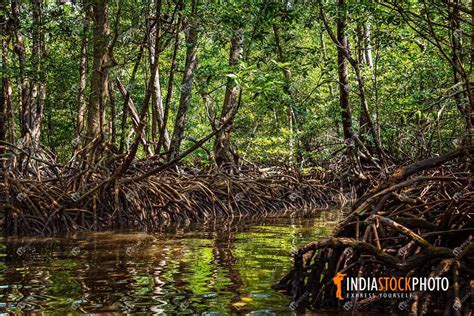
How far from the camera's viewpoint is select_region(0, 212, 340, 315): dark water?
12.1 feet

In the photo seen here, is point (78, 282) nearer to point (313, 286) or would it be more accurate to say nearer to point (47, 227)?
point (313, 286)

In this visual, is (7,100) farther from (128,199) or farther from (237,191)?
(237,191)

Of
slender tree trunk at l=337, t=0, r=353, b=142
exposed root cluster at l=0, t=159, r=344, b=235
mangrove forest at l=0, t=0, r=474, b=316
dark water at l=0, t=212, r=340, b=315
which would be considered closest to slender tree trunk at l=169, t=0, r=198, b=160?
mangrove forest at l=0, t=0, r=474, b=316

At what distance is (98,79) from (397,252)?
6.69 meters

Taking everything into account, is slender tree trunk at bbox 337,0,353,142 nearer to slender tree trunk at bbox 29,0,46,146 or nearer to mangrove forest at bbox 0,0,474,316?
mangrove forest at bbox 0,0,474,316

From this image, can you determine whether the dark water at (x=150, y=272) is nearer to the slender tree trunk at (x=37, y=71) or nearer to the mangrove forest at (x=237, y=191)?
the mangrove forest at (x=237, y=191)

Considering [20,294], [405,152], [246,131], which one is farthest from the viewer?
[246,131]

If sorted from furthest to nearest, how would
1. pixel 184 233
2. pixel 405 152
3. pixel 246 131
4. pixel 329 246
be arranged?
pixel 246 131 < pixel 405 152 < pixel 184 233 < pixel 329 246

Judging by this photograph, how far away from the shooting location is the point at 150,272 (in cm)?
480

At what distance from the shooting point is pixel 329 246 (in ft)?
11.8

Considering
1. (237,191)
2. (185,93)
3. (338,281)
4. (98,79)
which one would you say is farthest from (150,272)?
(185,93)

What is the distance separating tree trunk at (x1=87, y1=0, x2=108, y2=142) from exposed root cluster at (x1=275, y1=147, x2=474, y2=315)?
5853mm

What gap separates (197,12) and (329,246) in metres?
6.00

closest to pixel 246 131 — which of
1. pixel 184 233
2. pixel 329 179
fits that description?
pixel 329 179
